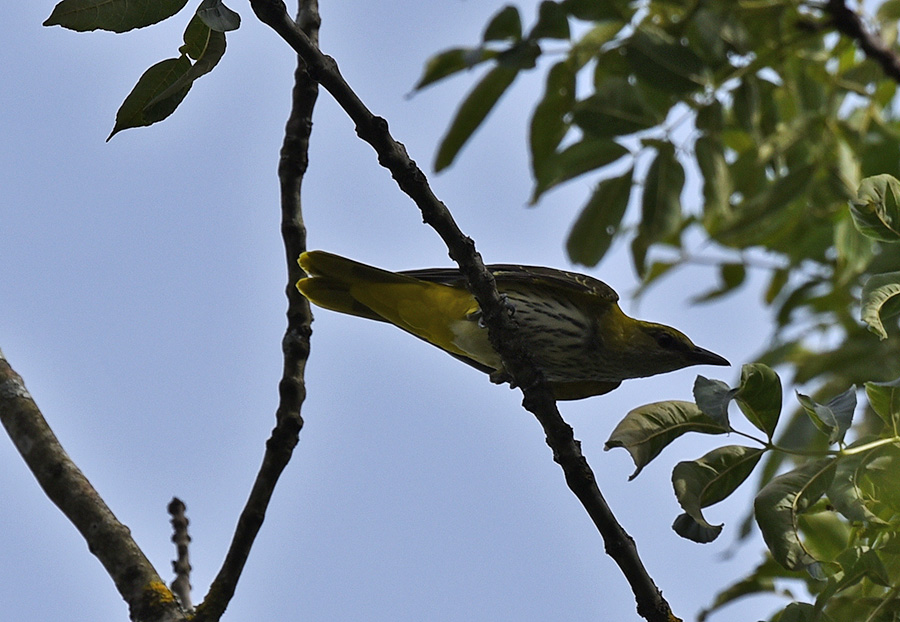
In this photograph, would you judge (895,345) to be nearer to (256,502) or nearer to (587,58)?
(587,58)

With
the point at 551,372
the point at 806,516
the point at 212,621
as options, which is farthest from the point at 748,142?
the point at 212,621

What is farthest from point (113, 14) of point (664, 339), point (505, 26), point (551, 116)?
point (664, 339)

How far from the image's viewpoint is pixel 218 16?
65.0 inches

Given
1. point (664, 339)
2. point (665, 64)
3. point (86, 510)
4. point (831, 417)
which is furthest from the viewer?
point (664, 339)

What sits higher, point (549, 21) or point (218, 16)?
point (549, 21)

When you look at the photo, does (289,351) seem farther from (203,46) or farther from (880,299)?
(880,299)

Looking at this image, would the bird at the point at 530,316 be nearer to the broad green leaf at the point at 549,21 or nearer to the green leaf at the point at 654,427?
the broad green leaf at the point at 549,21

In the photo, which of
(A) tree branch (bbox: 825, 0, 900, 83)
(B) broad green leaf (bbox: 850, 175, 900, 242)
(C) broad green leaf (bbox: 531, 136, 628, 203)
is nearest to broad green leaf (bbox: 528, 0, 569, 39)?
(C) broad green leaf (bbox: 531, 136, 628, 203)

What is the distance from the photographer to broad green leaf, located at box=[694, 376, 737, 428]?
1.93m

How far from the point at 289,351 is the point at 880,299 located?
165 centimetres

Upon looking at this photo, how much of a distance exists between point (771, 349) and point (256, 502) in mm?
2796

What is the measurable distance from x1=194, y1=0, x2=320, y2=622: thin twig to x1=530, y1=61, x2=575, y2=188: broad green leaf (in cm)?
108

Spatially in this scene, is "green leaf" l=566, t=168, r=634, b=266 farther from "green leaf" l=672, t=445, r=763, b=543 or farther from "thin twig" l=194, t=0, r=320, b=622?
"green leaf" l=672, t=445, r=763, b=543

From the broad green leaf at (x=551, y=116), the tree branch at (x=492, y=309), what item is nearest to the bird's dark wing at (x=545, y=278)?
the broad green leaf at (x=551, y=116)
